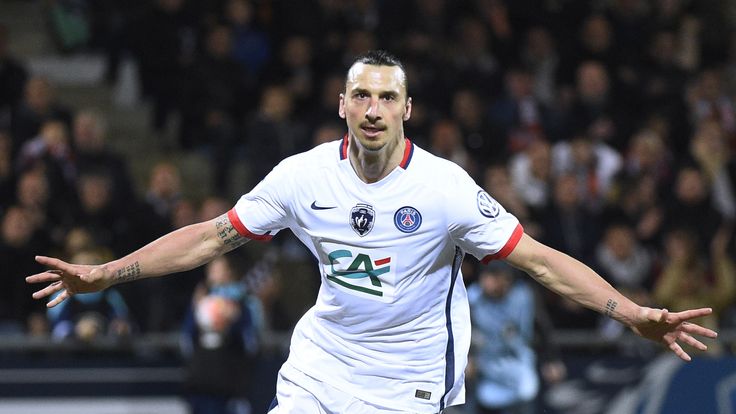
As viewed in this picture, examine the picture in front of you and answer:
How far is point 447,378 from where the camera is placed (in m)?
5.86

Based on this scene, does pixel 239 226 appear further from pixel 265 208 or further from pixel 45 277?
pixel 45 277

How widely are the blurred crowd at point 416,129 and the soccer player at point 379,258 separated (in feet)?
15.1

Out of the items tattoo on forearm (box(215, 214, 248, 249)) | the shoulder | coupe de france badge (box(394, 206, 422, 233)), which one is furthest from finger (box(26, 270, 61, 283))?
coupe de france badge (box(394, 206, 422, 233))

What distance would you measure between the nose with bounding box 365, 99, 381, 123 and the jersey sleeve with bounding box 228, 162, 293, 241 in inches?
19.4

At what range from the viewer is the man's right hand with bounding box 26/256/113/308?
18.4 ft

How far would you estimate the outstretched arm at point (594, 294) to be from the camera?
5551mm

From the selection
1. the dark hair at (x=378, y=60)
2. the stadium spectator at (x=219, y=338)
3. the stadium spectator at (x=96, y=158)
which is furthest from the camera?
the stadium spectator at (x=96, y=158)

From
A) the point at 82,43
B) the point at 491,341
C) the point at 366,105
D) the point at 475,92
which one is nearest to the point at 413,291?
the point at 366,105

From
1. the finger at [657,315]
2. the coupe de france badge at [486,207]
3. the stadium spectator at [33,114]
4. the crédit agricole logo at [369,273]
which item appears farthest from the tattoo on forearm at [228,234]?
the stadium spectator at [33,114]

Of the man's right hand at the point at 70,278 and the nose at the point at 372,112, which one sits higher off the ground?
the nose at the point at 372,112

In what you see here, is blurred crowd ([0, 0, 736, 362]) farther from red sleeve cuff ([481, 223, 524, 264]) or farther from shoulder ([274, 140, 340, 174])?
red sleeve cuff ([481, 223, 524, 264])

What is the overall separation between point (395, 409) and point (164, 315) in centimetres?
585

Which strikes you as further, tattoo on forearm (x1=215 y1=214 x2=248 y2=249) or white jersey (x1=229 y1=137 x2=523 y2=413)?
tattoo on forearm (x1=215 y1=214 x2=248 y2=249)

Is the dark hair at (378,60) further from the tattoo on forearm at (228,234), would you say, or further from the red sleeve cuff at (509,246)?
the tattoo on forearm at (228,234)
